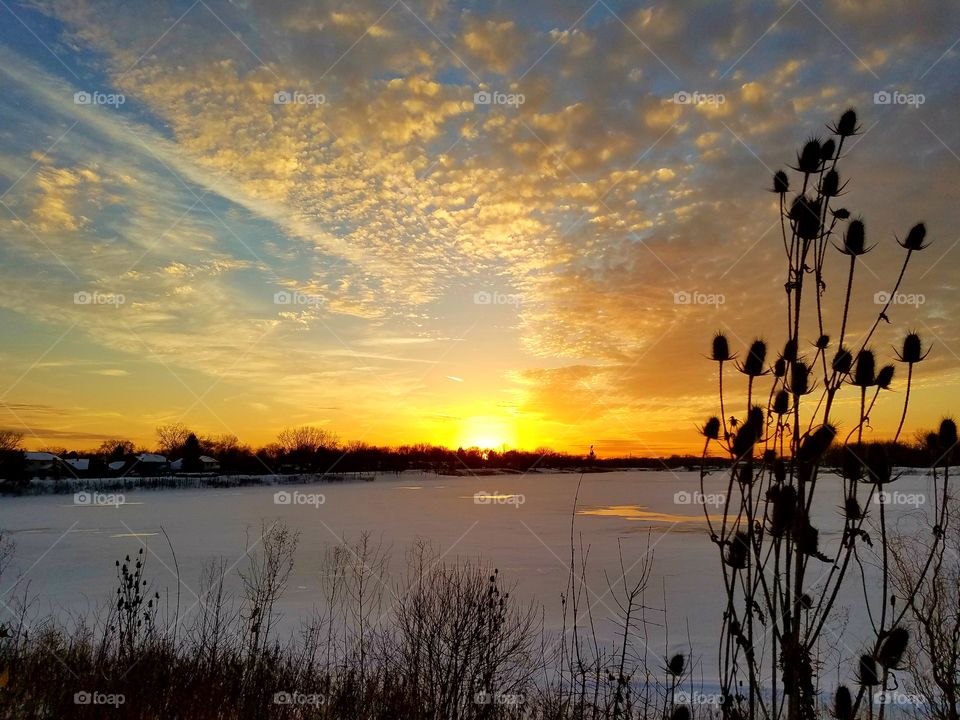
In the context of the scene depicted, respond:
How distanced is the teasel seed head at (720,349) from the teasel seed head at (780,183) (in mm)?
610

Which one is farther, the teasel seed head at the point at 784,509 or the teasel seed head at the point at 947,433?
the teasel seed head at the point at 947,433

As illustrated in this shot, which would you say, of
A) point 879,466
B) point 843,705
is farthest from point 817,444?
point 843,705

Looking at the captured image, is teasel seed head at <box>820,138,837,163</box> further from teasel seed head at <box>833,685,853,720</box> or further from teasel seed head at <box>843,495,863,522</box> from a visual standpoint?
teasel seed head at <box>833,685,853,720</box>

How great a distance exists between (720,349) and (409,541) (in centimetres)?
2242

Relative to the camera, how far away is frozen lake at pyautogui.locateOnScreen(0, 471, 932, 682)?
1507 cm

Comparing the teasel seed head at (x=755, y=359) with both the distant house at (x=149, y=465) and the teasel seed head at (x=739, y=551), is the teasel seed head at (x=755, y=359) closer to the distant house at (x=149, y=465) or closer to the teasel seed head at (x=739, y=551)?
the teasel seed head at (x=739, y=551)

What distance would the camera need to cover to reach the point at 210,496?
54.3 m

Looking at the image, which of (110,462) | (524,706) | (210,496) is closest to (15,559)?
(524,706)

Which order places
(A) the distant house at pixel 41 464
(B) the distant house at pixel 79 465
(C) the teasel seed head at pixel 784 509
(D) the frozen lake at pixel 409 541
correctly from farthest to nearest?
(B) the distant house at pixel 79 465 → (A) the distant house at pixel 41 464 → (D) the frozen lake at pixel 409 541 → (C) the teasel seed head at pixel 784 509

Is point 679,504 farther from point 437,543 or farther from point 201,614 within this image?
point 201,614

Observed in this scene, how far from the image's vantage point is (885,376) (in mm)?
2461

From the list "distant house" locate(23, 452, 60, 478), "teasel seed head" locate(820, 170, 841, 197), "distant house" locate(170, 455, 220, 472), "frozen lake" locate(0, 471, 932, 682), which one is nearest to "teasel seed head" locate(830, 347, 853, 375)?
"teasel seed head" locate(820, 170, 841, 197)

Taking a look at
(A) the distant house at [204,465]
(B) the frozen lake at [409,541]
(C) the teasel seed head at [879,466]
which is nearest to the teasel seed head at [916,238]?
(C) the teasel seed head at [879,466]

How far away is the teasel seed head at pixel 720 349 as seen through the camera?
111 inches
